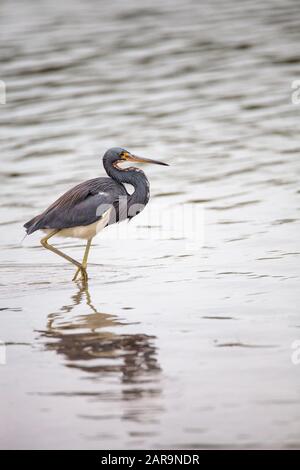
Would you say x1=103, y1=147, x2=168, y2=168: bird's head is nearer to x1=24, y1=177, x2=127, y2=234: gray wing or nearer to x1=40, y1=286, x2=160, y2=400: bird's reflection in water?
x1=24, y1=177, x2=127, y2=234: gray wing

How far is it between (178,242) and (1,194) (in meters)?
3.15

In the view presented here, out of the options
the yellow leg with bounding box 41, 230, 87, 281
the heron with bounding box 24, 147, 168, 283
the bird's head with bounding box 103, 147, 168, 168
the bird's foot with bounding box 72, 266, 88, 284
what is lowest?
the bird's foot with bounding box 72, 266, 88, 284

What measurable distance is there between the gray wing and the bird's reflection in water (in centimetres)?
128

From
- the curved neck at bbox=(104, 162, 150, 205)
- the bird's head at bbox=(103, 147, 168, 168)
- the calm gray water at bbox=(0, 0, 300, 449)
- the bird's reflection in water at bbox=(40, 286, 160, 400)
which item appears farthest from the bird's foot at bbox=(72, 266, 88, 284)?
the bird's head at bbox=(103, 147, 168, 168)

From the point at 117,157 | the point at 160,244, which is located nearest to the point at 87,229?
the point at 117,157

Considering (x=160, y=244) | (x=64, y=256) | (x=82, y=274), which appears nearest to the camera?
(x=82, y=274)

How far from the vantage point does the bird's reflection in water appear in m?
6.53

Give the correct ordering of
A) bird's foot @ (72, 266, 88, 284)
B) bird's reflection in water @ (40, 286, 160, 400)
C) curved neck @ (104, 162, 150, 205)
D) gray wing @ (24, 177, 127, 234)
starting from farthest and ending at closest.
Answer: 1. curved neck @ (104, 162, 150, 205)
2. gray wing @ (24, 177, 127, 234)
3. bird's foot @ (72, 266, 88, 284)
4. bird's reflection in water @ (40, 286, 160, 400)

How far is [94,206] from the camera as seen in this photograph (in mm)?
9680

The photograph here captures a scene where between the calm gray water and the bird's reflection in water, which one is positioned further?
the bird's reflection in water

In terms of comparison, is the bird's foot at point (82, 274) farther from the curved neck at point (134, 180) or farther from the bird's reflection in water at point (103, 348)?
the curved neck at point (134, 180)

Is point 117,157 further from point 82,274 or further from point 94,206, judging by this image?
point 82,274

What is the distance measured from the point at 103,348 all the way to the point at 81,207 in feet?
8.93
